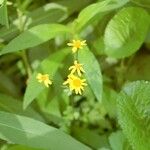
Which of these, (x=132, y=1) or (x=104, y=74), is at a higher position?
(x=132, y=1)

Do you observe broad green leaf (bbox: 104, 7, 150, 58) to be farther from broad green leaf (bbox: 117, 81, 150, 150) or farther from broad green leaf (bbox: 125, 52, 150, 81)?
broad green leaf (bbox: 125, 52, 150, 81)

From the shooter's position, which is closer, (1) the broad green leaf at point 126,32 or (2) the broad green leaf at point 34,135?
(2) the broad green leaf at point 34,135

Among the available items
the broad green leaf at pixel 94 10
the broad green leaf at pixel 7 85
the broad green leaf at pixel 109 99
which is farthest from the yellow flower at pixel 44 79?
the broad green leaf at pixel 7 85

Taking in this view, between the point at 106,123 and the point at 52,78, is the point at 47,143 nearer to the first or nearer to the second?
the point at 52,78

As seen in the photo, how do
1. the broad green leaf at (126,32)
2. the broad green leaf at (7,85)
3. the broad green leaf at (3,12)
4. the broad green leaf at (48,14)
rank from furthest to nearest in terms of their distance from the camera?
the broad green leaf at (7,85), the broad green leaf at (48,14), the broad green leaf at (126,32), the broad green leaf at (3,12)

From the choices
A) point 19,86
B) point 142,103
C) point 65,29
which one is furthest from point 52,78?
point 19,86

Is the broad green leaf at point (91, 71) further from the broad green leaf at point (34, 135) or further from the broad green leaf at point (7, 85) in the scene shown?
the broad green leaf at point (7, 85)
